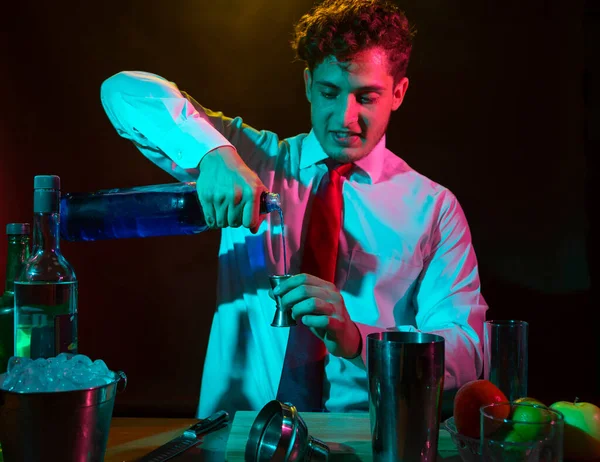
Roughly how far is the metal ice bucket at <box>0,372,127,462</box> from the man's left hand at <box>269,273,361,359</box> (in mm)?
597

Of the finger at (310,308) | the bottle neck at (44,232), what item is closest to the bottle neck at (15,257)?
the bottle neck at (44,232)

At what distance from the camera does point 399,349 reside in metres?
0.86

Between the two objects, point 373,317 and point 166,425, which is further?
point 373,317

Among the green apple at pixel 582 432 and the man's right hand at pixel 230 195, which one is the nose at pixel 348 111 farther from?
the green apple at pixel 582 432

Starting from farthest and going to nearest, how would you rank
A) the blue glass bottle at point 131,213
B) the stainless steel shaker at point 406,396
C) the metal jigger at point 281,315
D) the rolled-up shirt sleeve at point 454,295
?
the rolled-up shirt sleeve at point 454,295, the blue glass bottle at point 131,213, the metal jigger at point 281,315, the stainless steel shaker at point 406,396

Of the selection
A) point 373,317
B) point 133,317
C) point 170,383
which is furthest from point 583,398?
point 133,317

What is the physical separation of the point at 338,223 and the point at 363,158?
277 millimetres

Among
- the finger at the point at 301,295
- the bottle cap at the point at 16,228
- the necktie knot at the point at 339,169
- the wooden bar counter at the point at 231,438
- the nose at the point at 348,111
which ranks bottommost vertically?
the wooden bar counter at the point at 231,438

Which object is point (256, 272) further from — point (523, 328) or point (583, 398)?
point (583, 398)

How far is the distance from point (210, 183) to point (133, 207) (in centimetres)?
31

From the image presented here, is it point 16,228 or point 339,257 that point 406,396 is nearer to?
point 16,228

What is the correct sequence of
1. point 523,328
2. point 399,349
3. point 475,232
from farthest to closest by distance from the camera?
point 475,232 < point 523,328 < point 399,349

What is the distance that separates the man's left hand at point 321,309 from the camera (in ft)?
4.56

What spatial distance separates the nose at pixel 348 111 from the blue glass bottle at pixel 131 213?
57 centimetres
